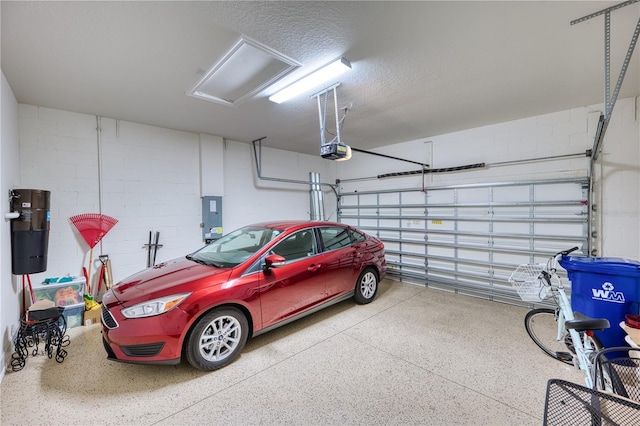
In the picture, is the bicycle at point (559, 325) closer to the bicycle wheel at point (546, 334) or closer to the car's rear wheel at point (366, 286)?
the bicycle wheel at point (546, 334)

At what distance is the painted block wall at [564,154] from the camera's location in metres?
3.28

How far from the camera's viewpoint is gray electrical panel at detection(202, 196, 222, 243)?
15.7ft

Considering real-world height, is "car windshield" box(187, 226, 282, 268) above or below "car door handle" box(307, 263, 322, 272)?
above

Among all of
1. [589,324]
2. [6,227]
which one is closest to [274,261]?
[589,324]

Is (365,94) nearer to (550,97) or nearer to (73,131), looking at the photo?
(550,97)

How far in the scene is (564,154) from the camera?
3734mm

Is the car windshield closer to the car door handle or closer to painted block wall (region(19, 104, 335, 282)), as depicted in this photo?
the car door handle

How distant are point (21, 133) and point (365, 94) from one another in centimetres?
435

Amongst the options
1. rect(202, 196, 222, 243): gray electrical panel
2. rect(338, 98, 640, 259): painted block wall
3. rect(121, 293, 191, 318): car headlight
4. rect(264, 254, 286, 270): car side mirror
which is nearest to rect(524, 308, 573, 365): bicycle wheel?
rect(338, 98, 640, 259): painted block wall

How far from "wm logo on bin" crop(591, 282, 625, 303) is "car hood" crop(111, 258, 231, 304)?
3519mm

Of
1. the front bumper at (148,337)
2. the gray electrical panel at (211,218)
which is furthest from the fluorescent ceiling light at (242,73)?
the front bumper at (148,337)

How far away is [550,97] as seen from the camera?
3.27 metres

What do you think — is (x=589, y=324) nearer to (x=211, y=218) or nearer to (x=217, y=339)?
(x=217, y=339)

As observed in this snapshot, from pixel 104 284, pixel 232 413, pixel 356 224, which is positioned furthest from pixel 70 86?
pixel 356 224
